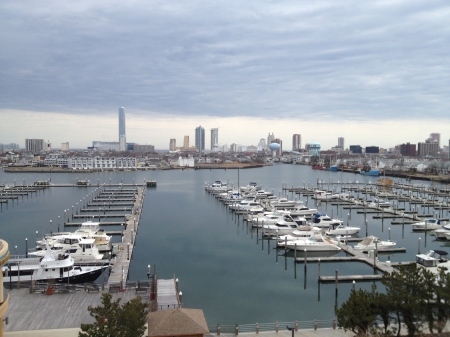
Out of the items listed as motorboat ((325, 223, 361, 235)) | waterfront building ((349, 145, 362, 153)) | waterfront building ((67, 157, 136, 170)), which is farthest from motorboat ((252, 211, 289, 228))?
waterfront building ((349, 145, 362, 153))

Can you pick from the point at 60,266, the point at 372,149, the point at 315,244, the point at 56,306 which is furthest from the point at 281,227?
the point at 372,149

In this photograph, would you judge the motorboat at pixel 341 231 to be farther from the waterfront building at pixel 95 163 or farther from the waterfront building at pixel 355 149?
the waterfront building at pixel 355 149

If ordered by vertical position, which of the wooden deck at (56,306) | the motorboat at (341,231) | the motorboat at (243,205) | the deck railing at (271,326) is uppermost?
the wooden deck at (56,306)

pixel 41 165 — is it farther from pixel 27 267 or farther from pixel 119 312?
pixel 119 312

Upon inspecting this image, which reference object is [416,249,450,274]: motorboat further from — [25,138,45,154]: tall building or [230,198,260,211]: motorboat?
[25,138,45,154]: tall building

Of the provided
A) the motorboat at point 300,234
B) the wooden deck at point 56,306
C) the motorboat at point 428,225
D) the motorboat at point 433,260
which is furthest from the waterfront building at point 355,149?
the wooden deck at point 56,306

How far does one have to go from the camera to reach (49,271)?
9.80m

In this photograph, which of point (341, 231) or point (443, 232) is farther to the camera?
point (443, 232)

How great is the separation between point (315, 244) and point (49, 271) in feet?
26.3

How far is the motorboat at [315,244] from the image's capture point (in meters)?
13.4

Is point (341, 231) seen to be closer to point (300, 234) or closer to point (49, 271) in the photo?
point (300, 234)

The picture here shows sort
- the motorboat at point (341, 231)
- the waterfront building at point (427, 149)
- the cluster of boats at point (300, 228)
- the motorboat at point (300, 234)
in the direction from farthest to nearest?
the waterfront building at point (427, 149)
the motorboat at point (341, 231)
the motorboat at point (300, 234)
the cluster of boats at point (300, 228)

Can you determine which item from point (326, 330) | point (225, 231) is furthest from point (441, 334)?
point (225, 231)

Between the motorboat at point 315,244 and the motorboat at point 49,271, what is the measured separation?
20.9 feet
